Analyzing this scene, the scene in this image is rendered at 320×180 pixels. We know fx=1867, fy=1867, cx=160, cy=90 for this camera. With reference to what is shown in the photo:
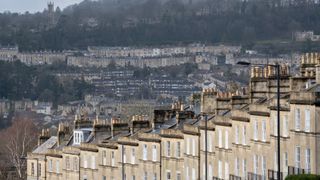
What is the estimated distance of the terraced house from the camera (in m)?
50.0

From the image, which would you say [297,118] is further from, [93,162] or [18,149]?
[18,149]

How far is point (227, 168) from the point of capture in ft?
186

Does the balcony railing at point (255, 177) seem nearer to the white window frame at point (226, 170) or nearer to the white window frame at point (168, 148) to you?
the white window frame at point (226, 170)

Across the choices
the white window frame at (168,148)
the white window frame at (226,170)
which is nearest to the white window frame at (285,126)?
the white window frame at (226,170)

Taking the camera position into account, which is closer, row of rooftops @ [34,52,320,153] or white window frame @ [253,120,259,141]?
row of rooftops @ [34,52,320,153]

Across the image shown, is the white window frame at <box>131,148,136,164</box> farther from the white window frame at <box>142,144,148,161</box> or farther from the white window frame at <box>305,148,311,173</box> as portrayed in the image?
the white window frame at <box>305,148,311,173</box>

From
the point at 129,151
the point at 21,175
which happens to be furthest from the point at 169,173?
the point at 21,175

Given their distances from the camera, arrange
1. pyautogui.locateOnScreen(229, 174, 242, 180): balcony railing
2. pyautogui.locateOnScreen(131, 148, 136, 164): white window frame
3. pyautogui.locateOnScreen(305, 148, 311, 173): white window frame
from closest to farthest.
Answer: pyautogui.locateOnScreen(305, 148, 311, 173): white window frame, pyautogui.locateOnScreen(229, 174, 242, 180): balcony railing, pyautogui.locateOnScreen(131, 148, 136, 164): white window frame

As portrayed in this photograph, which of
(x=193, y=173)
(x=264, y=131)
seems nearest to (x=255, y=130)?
(x=264, y=131)

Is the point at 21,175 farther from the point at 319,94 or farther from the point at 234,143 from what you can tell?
the point at 319,94

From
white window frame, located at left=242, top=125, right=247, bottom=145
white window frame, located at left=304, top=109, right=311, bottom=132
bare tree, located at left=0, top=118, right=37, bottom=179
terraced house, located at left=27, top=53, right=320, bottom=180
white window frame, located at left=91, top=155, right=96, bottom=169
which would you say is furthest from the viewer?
bare tree, located at left=0, top=118, right=37, bottom=179

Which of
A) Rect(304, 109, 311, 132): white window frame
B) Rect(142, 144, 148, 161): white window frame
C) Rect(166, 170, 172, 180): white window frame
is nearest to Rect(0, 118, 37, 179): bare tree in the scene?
Rect(142, 144, 148, 161): white window frame

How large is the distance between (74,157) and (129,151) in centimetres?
757

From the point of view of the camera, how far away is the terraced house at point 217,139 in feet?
164
